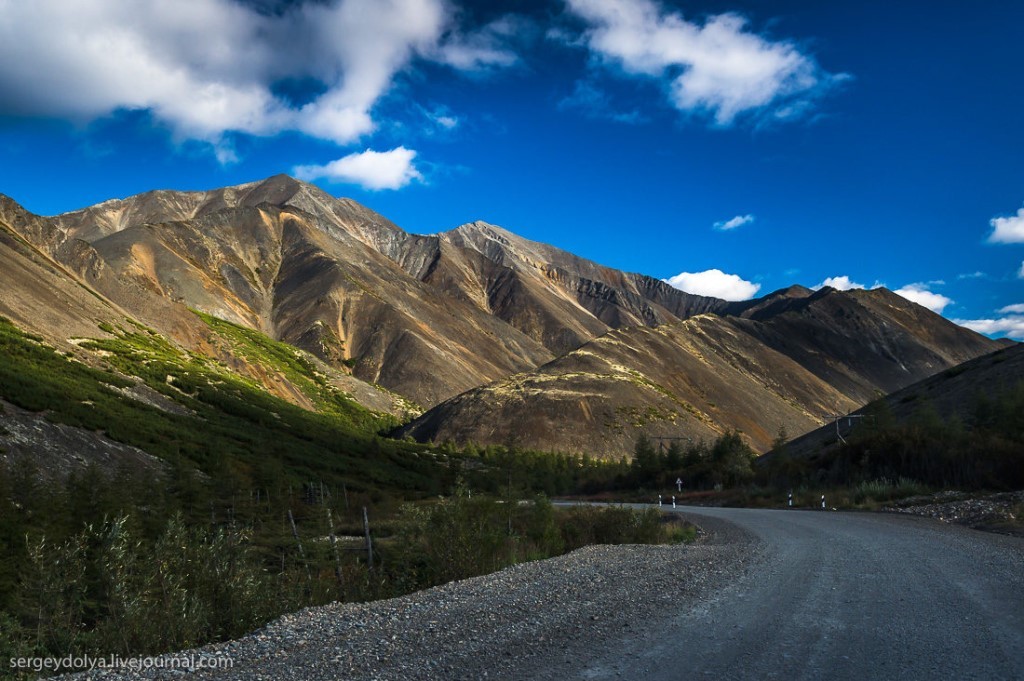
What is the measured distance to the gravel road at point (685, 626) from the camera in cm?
635

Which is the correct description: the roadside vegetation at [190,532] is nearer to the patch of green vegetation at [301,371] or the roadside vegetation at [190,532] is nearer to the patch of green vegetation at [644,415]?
the patch of green vegetation at [301,371]

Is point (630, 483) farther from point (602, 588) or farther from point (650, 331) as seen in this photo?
point (650, 331)

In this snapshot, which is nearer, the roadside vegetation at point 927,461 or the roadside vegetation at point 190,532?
the roadside vegetation at point 190,532

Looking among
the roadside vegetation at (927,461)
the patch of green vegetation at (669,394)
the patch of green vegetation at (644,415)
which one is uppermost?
the patch of green vegetation at (669,394)

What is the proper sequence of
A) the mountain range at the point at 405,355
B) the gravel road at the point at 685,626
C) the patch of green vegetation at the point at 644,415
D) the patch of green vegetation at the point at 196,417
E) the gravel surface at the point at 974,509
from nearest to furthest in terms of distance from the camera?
the gravel road at the point at 685,626 < the gravel surface at the point at 974,509 < the patch of green vegetation at the point at 196,417 < the mountain range at the point at 405,355 < the patch of green vegetation at the point at 644,415

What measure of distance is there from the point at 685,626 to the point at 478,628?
2.57 metres

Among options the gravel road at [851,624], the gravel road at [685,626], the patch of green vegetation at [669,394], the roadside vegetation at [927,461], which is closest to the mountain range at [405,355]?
the patch of green vegetation at [669,394]

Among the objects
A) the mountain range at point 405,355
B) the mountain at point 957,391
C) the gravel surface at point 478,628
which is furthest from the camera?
the mountain range at point 405,355

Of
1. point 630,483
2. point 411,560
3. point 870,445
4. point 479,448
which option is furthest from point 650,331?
point 411,560

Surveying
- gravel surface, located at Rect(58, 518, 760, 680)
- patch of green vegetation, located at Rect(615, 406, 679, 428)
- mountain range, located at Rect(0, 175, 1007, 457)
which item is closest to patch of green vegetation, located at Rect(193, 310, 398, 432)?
mountain range, located at Rect(0, 175, 1007, 457)

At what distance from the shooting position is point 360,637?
7.94 metres

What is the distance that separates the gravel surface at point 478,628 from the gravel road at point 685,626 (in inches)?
1.2

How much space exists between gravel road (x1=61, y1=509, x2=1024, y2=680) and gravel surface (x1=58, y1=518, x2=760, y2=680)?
3 centimetres

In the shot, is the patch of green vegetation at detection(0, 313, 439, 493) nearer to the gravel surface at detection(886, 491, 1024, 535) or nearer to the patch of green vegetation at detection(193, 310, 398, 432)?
the patch of green vegetation at detection(193, 310, 398, 432)
